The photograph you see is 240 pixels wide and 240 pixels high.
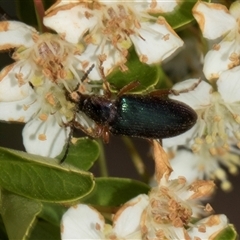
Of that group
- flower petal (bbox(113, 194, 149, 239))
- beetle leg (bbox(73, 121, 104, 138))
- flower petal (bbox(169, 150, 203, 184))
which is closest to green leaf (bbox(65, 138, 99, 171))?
beetle leg (bbox(73, 121, 104, 138))

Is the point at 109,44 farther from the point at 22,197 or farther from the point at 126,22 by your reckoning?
the point at 22,197

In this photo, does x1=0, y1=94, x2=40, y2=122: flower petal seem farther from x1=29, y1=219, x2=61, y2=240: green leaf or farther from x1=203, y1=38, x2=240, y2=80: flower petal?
x1=203, y1=38, x2=240, y2=80: flower petal

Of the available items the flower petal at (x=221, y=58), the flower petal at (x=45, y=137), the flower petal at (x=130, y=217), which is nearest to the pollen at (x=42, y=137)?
the flower petal at (x=45, y=137)

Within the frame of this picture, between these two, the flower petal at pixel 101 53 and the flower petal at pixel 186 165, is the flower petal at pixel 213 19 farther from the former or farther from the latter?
the flower petal at pixel 186 165

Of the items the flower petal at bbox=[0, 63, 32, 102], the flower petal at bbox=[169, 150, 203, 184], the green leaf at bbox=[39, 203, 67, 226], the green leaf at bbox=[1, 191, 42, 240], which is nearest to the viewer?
the green leaf at bbox=[1, 191, 42, 240]

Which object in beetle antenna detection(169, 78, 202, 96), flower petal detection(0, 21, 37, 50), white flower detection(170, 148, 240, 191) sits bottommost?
white flower detection(170, 148, 240, 191)

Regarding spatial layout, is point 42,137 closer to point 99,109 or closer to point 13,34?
point 99,109

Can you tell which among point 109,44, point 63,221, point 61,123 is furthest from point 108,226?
point 109,44

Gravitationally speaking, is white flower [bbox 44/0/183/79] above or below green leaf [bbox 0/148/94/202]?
above
